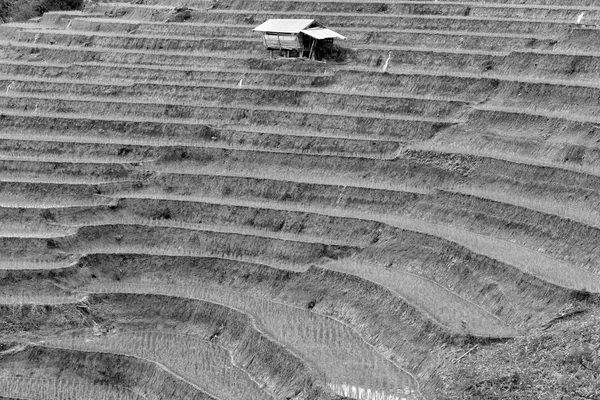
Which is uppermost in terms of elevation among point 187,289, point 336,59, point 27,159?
point 336,59

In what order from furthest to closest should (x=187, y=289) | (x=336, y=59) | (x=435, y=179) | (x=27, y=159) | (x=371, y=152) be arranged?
(x=336, y=59) < (x=27, y=159) < (x=371, y=152) < (x=435, y=179) < (x=187, y=289)

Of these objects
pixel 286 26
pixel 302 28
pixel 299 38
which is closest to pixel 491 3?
pixel 302 28

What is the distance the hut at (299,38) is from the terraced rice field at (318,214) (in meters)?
0.84

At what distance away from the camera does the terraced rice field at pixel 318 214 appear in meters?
19.8

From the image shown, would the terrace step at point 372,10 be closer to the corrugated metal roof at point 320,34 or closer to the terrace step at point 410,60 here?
the terrace step at point 410,60

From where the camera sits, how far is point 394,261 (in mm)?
23422

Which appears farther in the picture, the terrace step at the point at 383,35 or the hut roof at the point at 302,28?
the hut roof at the point at 302,28

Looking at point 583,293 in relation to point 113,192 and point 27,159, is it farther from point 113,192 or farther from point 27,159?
point 27,159

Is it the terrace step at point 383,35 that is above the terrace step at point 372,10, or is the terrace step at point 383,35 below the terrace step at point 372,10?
below

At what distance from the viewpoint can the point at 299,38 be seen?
34938 mm

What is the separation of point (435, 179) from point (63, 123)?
18550 mm

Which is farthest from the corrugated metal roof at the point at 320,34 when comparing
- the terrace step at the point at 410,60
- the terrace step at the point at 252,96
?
the terrace step at the point at 252,96

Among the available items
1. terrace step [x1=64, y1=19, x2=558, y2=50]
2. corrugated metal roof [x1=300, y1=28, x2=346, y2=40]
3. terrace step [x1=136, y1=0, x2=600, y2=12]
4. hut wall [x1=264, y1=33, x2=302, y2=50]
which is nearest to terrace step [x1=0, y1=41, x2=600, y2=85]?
hut wall [x1=264, y1=33, x2=302, y2=50]

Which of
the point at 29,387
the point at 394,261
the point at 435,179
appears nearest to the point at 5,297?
the point at 29,387
